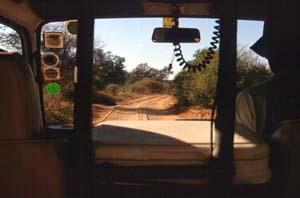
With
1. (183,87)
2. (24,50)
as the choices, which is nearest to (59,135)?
(24,50)

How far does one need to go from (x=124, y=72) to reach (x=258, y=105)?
15.5 metres

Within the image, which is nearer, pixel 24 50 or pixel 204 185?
pixel 204 185

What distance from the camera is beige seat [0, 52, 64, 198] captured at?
1.85 metres

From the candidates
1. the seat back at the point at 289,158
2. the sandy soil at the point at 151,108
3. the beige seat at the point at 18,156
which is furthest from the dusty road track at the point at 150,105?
the beige seat at the point at 18,156

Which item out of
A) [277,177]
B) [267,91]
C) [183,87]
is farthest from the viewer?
[183,87]

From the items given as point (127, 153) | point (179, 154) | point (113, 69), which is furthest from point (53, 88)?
point (113, 69)

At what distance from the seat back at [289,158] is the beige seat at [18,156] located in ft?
3.41

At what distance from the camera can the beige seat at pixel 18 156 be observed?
1.85 meters

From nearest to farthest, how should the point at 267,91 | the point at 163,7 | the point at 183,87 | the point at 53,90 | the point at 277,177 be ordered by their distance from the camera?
the point at 277,177
the point at 267,91
the point at 163,7
the point at 53,90
the point at 183,87

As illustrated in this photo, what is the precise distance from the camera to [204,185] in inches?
74.0

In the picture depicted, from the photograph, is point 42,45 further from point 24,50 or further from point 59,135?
point 59,135

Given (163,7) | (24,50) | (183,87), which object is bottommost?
(183,87)

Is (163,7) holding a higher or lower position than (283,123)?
higher

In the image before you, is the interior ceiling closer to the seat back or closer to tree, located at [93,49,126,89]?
the seat back
